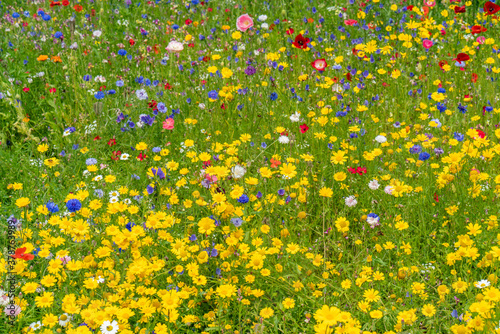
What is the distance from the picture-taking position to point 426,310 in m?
1.84

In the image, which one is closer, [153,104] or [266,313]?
[266,313]

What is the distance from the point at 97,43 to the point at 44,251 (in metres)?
2.98

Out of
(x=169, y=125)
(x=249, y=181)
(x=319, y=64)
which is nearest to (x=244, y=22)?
(x=319, y=64)

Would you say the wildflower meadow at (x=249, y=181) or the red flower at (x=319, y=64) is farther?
the red flower at (x=319, y=64)

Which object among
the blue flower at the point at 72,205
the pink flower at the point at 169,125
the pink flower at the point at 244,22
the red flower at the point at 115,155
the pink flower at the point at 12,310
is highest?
the pink flower at the point at 244,22

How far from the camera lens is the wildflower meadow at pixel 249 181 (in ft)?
6.48

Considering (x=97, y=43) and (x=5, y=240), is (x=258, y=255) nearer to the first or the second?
(x=5, y=240)

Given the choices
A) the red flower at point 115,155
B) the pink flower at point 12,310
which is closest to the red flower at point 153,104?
the red flower at point 115,155

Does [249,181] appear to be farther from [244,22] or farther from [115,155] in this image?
[244,22]

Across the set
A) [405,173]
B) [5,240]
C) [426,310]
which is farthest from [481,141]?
[5,240]

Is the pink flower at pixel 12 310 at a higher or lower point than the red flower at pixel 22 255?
lower

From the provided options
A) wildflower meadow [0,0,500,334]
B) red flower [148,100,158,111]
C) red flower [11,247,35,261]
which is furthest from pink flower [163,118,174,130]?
red flower [11,247,35,261]

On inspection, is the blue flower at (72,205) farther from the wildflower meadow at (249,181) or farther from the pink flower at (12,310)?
the pink flower at (12,310)

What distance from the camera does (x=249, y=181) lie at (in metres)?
2.34
